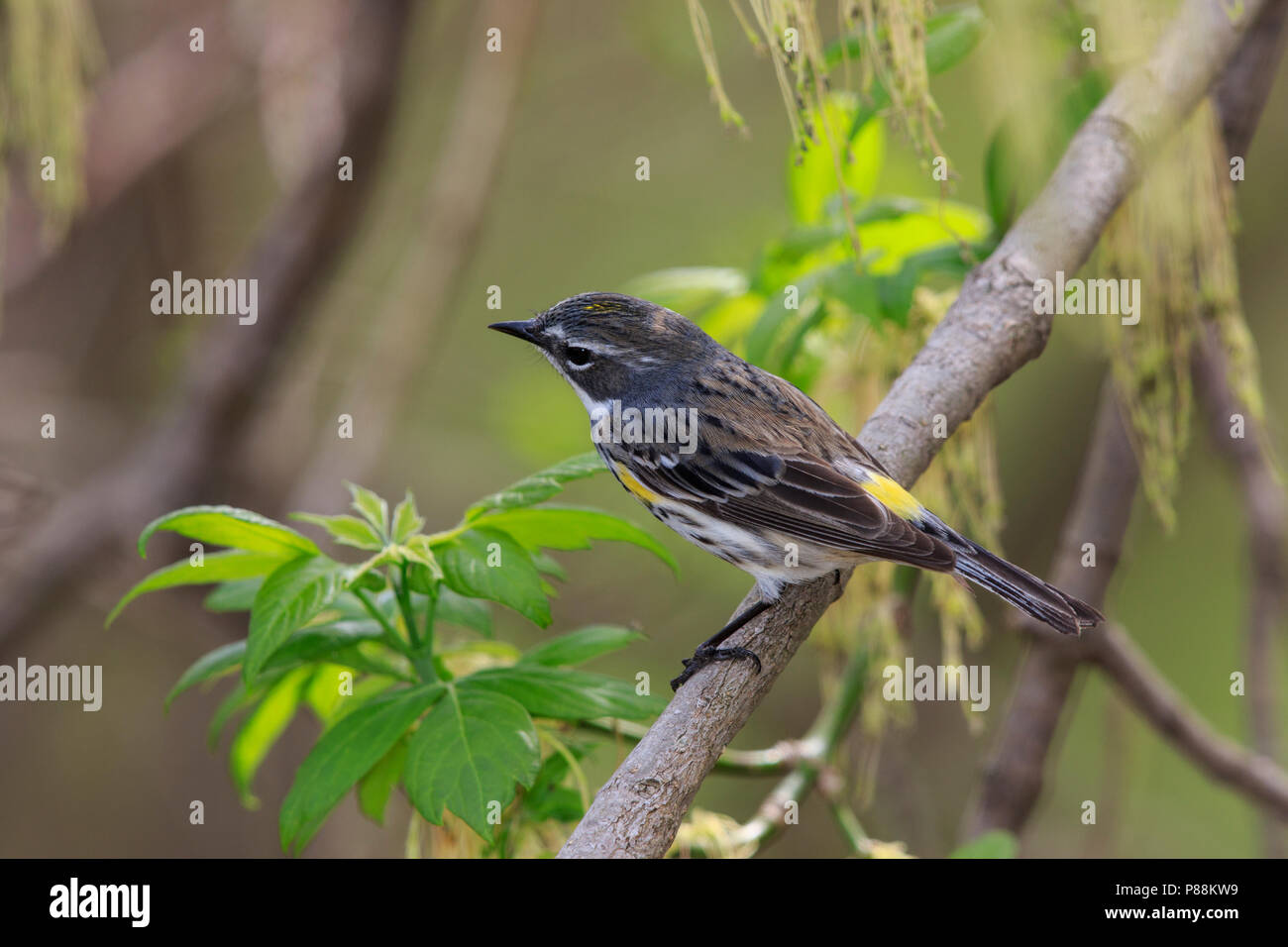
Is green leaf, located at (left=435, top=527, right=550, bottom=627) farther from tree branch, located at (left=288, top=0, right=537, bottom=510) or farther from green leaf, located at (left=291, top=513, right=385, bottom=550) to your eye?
tree branch, located at (left=288, top=0, right=537, bottom=510)

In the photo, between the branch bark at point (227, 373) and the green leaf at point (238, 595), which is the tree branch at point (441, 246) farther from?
the green leaf at point (238, 595)

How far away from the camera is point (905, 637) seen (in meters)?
3.37

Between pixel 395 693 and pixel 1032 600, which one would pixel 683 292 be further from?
pixel 395 693

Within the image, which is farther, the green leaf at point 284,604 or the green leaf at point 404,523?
the green leaf at point 404,523

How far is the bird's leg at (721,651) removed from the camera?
2342 millimetres

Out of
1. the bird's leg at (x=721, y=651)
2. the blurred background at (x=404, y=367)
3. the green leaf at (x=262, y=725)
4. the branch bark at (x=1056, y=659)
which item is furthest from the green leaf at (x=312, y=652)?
the branch bark at (x=1056, y=659)

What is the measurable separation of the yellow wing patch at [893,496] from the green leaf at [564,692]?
3.28ft

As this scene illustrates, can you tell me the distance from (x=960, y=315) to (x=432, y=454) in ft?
16.0

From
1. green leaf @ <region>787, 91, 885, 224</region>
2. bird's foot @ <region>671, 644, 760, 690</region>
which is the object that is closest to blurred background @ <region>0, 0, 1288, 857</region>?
green leaf @ <region>787, 91, 885, 224</region>

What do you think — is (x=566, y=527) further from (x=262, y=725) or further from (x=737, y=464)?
(x=737, y=464)

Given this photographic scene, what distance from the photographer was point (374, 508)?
2277 mm

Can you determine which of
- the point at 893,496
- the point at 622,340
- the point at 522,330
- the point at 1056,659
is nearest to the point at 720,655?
the point at 893,496

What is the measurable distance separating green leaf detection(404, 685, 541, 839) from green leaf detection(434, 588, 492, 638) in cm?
33
